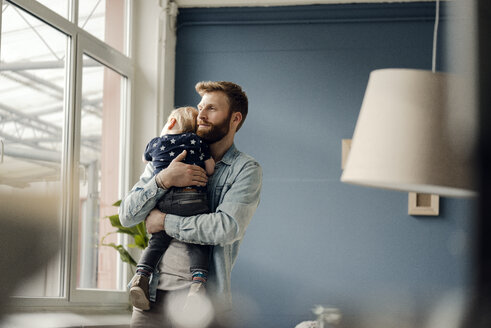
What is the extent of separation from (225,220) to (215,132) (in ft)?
1.07

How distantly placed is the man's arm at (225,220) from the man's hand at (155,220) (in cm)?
2

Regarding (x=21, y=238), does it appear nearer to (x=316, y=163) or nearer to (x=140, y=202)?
(x=140, y=202)

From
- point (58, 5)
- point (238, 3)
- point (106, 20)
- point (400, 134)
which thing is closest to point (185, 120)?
point (400, 134)

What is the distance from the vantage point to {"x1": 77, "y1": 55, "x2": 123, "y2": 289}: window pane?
398 cm

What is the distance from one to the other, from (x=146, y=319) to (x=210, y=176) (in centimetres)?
49

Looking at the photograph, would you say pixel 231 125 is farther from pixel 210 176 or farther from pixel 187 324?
pixel 187 324

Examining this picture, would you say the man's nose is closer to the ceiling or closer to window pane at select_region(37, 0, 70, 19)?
window pane at select_region(37, 0, 70, 19)

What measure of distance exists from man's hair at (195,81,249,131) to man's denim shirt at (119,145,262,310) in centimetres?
15

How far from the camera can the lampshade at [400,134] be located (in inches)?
41.9

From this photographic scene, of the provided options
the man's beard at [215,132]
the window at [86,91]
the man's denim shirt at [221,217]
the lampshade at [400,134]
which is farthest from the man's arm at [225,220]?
the window at [86,91]

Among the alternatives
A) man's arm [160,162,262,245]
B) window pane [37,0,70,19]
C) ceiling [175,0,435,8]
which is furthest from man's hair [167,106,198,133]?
ceiling [175,0,435,8]

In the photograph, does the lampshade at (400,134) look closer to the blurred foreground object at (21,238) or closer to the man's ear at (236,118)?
the man's ear at (236,118)

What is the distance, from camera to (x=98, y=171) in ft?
13.9

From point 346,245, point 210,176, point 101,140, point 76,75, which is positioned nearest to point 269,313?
point 346,245
